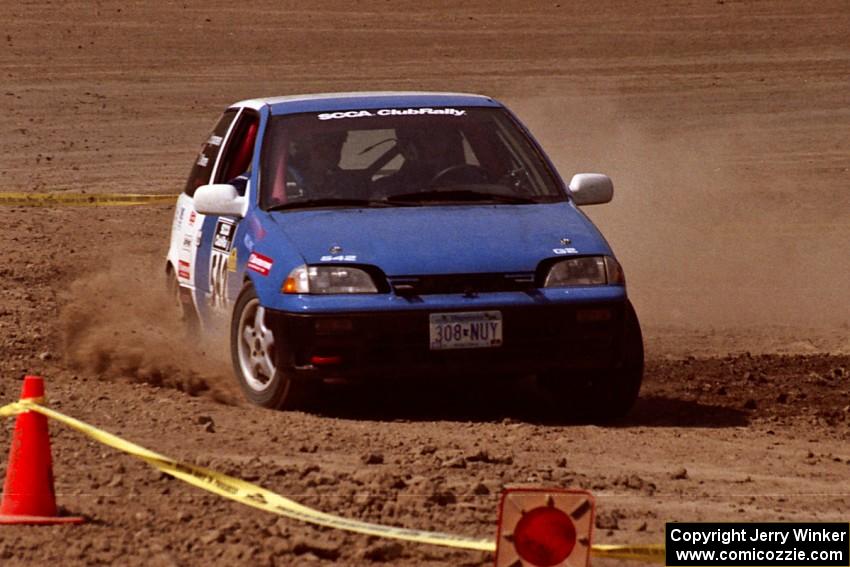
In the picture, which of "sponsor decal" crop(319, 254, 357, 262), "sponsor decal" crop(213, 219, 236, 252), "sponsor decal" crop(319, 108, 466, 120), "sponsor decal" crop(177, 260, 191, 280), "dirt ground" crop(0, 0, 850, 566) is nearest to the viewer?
"dirt ground" crop(0, 0, 850, 566)

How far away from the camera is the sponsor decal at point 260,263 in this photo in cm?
911

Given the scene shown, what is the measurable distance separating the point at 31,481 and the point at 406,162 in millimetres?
3619

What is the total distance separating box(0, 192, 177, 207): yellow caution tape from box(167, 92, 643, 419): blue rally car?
7.70m

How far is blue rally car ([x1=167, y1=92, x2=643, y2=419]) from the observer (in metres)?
8.81

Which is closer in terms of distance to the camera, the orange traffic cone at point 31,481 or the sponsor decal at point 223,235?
the orange traffic cone at point 31,481

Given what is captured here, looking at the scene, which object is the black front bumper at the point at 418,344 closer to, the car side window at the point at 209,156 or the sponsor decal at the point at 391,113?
the sponsor decal at the point at 391,113

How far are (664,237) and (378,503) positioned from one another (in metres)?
10.3

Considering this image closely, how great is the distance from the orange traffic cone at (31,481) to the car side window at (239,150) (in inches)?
141

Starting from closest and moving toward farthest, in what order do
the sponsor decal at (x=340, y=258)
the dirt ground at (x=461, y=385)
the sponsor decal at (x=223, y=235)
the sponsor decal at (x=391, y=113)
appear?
the dirt ground at (x=461, y=385)
the sponsor decal at (x=340, y=258)
the sponsor decal at (x=223, y=235)
the sponsor decal at (x=391, y=113)

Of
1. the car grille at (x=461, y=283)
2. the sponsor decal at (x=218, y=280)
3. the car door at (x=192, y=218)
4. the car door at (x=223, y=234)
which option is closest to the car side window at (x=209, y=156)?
the car door at (x=192, y=218)

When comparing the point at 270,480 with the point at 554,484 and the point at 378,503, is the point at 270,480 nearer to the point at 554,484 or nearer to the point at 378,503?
the point at 378,503

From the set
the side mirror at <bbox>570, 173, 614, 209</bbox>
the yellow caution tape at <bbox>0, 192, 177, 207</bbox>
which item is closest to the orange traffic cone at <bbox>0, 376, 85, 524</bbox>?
the side mirror at <bbox>570, 173, 614, 209</bbox>

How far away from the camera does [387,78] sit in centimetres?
2691

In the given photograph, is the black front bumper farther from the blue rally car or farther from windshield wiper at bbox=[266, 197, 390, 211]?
windshield wiper at bbox=[266, 197, 390, 211]
